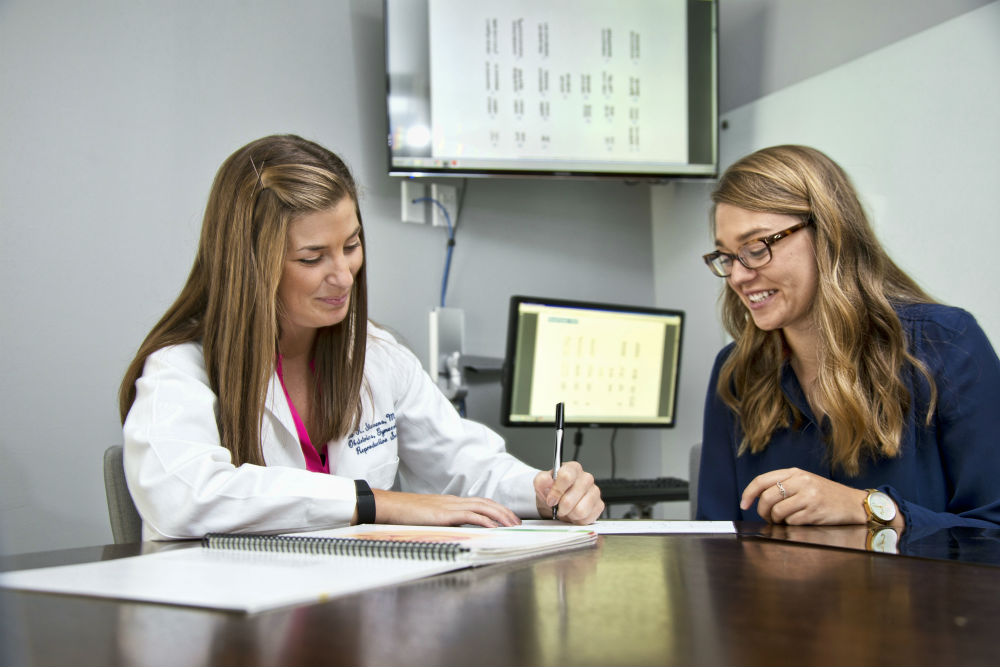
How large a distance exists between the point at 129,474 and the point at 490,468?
Result: 0.60m

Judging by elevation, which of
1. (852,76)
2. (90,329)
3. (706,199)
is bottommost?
(90,329)

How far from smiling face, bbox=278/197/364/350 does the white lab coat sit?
0.41 ft

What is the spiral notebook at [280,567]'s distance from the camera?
61 centimetres

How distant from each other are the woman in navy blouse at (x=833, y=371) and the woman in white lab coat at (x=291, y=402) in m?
0.41

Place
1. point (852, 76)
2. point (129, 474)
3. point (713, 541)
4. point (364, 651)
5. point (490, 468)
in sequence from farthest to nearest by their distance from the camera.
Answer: point (852, 76), point (490, 468), point (129, 474), point (713, 541), point (364, 651)

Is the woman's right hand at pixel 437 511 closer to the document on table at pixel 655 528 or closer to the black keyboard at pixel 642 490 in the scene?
the document on table at pixel 655 528

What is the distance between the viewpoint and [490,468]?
149 centimetres

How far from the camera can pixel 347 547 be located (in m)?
0.78

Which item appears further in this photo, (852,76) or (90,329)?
(852,76)

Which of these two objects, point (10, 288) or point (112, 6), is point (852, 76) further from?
point (10, 288)

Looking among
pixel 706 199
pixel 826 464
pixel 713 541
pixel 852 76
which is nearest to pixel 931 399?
pixel 826 464

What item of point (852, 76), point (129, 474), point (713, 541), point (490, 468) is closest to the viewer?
point (713, 541)

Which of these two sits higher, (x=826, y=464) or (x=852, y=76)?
(x=852, y=76)

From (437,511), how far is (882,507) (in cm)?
59
